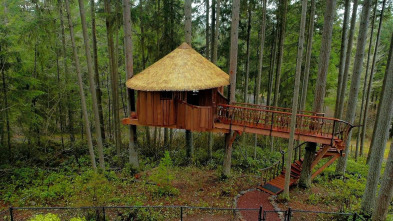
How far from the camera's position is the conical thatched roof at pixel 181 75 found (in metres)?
9.02

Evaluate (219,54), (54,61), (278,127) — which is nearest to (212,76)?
(278,127)

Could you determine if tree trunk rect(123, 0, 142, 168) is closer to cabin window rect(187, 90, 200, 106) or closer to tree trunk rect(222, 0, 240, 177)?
cabin window rect(187, 90, 200, 106)

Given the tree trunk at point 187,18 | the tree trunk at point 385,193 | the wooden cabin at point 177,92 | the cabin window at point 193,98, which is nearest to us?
the tree trunk at point 385,193

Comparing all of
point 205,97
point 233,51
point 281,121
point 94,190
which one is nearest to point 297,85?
point 281,121

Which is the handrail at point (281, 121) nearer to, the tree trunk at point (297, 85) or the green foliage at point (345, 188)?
the tree trunk at point (297, 85)

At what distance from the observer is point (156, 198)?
31.3 ft

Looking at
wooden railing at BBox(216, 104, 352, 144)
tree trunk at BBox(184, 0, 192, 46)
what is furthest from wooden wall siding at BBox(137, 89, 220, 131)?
tree trunk at BBox(184, 0, 192, 46)

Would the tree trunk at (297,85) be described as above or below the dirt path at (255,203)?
above

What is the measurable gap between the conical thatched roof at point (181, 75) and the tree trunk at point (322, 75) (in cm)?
387

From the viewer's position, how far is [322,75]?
9156 mm

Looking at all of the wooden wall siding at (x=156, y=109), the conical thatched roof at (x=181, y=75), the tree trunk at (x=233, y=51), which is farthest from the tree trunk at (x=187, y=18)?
the wooden wall siding at (x=156, y=109)

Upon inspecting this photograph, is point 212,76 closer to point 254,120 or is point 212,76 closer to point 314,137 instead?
point 254,120

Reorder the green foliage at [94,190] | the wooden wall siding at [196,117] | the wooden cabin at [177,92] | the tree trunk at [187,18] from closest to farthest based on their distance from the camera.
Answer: the green foliage at [94,190] < the wooden cabin at [177,92] < the wooden wall siding at [196,117] < the tree trunk at [187,18]

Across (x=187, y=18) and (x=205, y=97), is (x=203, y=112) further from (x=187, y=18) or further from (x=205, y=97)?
(x=187, y=18)
